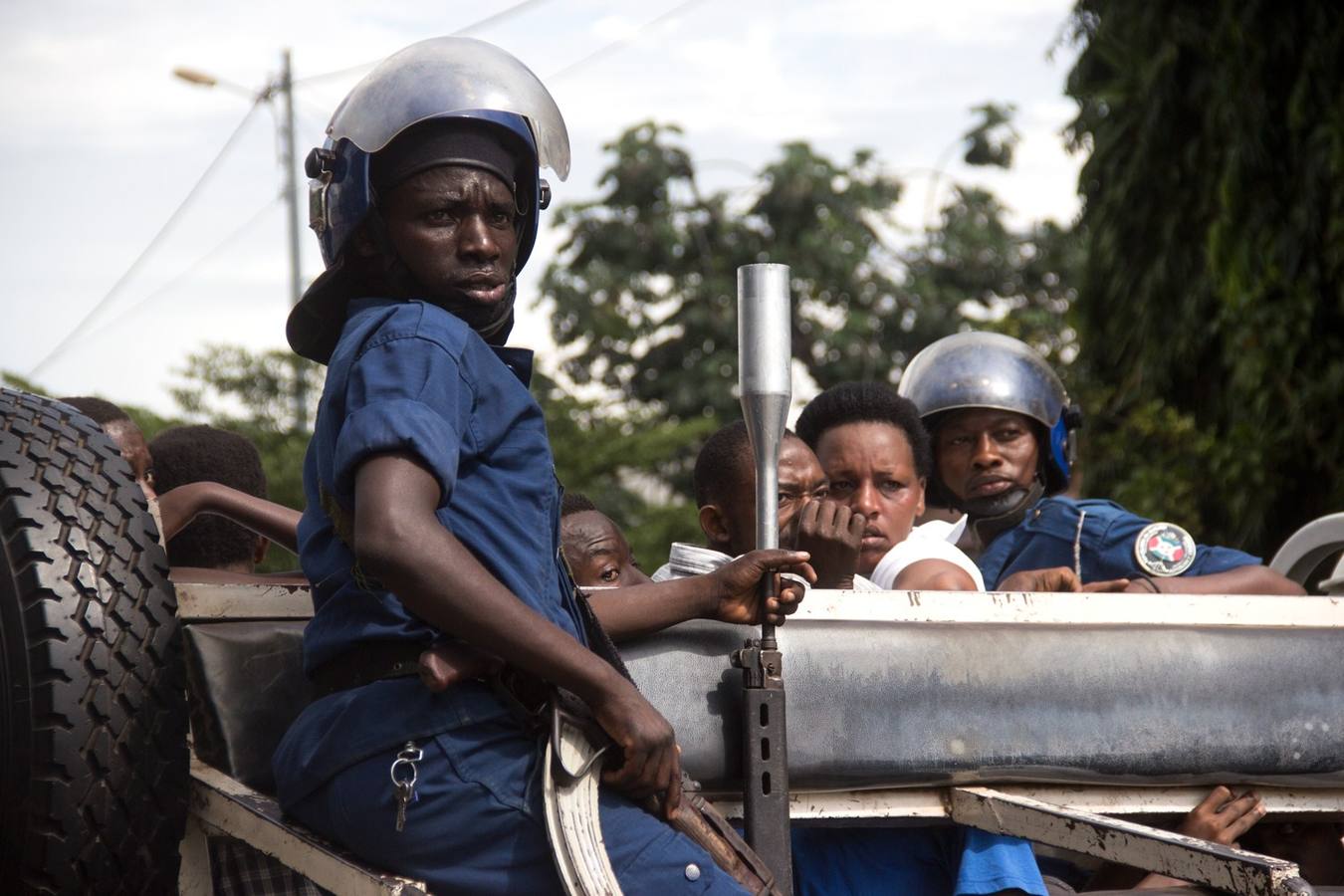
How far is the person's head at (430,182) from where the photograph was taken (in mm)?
2406

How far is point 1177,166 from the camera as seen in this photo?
30.7ft

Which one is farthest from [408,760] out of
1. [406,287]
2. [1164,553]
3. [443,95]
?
[1164,553]

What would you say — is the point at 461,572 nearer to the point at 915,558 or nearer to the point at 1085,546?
the point at 915,558

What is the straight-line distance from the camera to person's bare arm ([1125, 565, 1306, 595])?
378 centimetres

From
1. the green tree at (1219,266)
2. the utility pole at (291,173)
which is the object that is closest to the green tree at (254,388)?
the utility pole at (291,173)

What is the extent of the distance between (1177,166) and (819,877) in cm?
733

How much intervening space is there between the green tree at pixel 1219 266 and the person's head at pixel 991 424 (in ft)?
12.5

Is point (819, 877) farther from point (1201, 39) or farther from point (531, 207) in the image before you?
point (1201, 39)

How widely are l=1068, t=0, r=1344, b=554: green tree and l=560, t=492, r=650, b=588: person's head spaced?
548 cm

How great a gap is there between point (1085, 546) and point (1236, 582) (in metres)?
0.45

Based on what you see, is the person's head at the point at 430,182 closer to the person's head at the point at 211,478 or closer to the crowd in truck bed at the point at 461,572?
the crowd in truck bed at the point at 461,572

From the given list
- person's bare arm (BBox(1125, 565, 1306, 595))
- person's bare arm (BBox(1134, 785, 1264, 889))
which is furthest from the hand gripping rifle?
person's bare arm (BBox(1125, 565, 1306, 595))

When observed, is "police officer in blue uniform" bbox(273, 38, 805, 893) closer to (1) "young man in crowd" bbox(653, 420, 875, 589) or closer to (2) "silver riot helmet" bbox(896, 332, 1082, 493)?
(1) "young man in crowd" bbox(653, 420, 875, 589)

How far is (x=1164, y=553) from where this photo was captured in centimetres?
391
